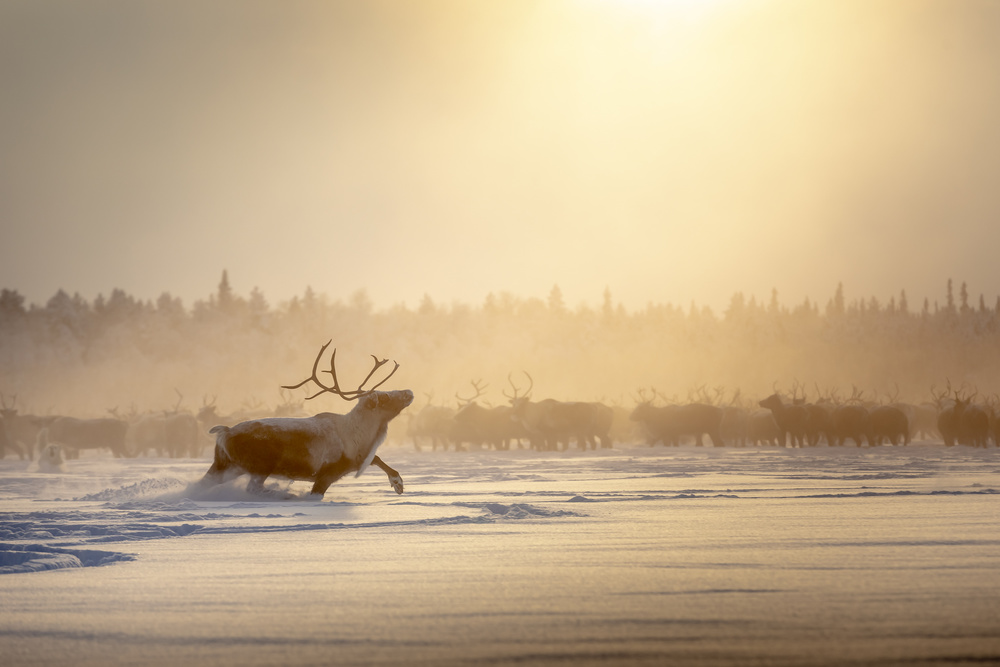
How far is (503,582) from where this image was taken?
544 centimetres

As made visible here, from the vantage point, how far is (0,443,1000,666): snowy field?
3920 mm

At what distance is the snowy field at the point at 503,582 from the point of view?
12.9 feet

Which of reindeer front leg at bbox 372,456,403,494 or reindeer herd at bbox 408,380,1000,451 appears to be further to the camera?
reindeer herd at bbox 408,380,1000,451

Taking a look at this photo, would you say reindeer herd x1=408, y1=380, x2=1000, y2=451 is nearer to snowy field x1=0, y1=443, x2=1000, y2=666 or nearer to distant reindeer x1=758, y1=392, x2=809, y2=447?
distant reindeer x1=758, y1=392, x2=809, y2=447

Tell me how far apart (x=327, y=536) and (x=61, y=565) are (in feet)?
6.85

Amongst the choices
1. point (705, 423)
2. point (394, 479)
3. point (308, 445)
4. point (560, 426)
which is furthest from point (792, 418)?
point (308, 445)

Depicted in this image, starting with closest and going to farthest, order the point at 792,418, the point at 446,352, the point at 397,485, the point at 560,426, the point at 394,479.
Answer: the point at 397,485, the point at 394,479, the point at 792,418, the point at 560,426, the point at 446,352

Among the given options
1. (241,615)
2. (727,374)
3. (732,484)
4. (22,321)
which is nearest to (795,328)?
(727,374)

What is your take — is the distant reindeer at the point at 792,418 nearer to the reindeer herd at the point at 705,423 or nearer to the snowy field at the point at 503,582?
the reindeer herd at the point at 705,423

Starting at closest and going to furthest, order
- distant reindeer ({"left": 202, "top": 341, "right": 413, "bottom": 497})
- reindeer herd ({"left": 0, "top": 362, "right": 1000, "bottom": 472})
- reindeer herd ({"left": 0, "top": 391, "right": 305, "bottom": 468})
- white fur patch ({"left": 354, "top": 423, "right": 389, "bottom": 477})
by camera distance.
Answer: distant reindeer ({"left": 202, "top": 341, "right": 413, "bottom": 497}) < white fur patch ({"left": 354, "top": 423, "right": 389, "bottom": 477}) < reindeer herd ({"left": 0, "top": 391, "right": 305, "bottom": 468}) < reindeer herd ({"left": 0, "top": 362, "right": 1000, "bottom": 472})

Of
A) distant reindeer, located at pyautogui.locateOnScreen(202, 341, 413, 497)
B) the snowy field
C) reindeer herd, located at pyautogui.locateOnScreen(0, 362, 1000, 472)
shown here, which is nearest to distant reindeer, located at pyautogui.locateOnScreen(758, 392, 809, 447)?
reindeer herd, located at pyautogui.locateOnScreen(0, 362, 1000, 472)

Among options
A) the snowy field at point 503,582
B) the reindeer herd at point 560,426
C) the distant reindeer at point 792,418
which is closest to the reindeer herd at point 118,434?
the reindeer herd at point 560,426

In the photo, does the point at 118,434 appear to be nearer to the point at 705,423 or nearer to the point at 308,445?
the point at 705,423

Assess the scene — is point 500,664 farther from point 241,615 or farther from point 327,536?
point 327,536
